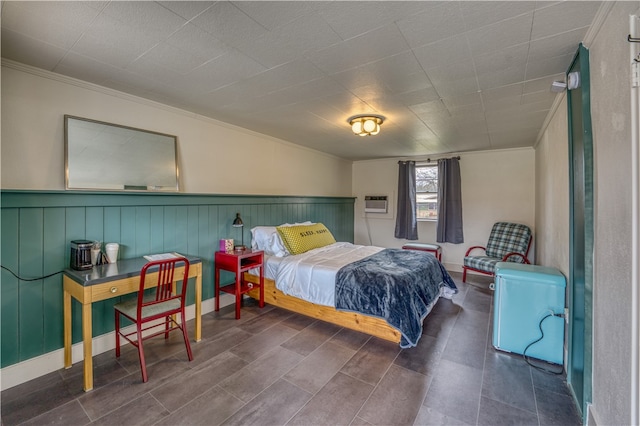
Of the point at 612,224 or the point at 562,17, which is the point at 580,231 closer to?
the point at 612,224

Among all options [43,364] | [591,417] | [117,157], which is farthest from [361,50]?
[43,364]

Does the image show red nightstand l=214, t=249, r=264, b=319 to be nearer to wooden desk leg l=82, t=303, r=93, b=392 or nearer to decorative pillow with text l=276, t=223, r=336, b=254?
decorative pillow with text l=276, t=223, r=336, b=254

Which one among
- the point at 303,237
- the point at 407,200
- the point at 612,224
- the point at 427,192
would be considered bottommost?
the point at 303,237

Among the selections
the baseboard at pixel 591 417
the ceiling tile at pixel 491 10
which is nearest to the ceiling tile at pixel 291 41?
the ceiling tile at pixel 491 10

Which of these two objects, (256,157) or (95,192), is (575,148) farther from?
(95,192)

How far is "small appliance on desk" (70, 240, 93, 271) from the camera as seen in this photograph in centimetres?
215

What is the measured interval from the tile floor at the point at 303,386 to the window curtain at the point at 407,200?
3.07m

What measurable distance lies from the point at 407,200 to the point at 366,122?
9.59 ft

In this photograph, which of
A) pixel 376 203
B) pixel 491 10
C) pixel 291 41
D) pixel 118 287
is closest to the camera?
pixel 491 10

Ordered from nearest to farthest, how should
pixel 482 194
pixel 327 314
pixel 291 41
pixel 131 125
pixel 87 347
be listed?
pixel 291 41 → pixel 87 347 → pixel 131 125 → pixel 327 314 → pixel 482 194

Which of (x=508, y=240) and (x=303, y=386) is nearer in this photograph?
(x=303, y=386)

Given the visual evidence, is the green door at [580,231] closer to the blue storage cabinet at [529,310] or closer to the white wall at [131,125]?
the blue storage cabinet at [529,310]

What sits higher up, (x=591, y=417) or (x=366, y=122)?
(x=366, y=122)

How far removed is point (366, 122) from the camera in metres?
3.16
